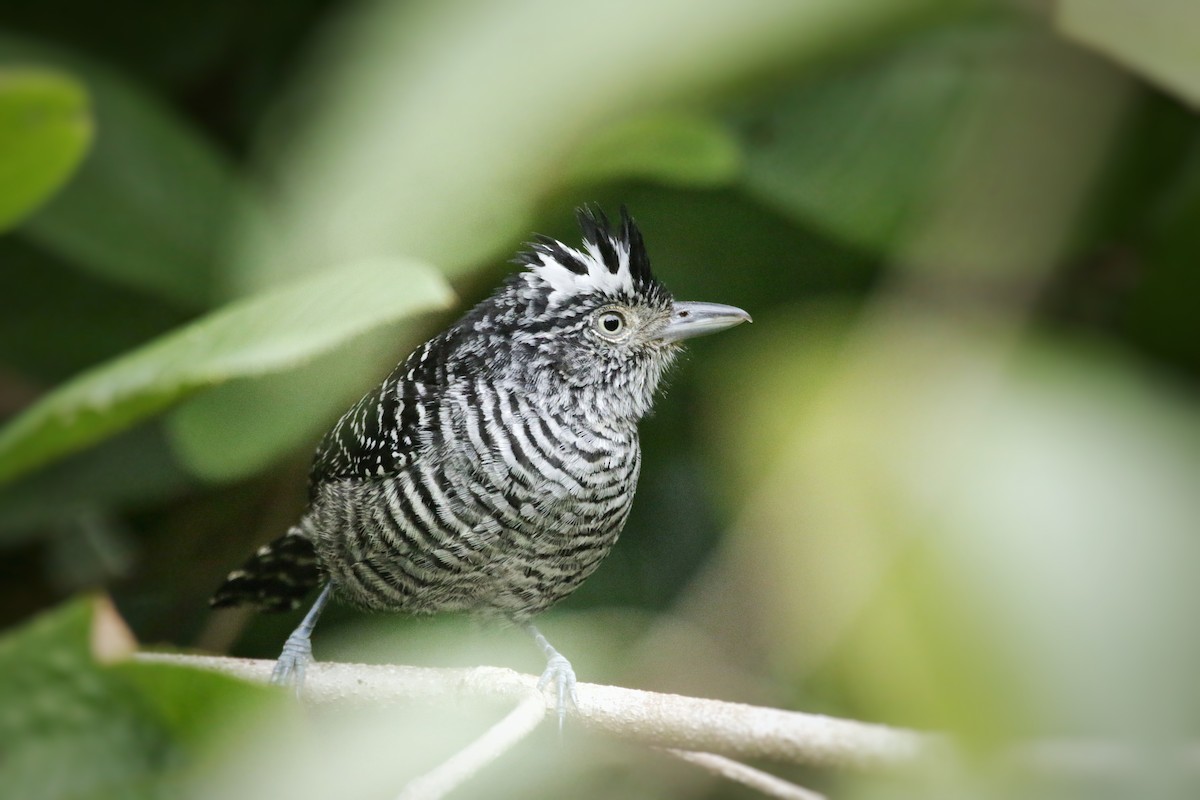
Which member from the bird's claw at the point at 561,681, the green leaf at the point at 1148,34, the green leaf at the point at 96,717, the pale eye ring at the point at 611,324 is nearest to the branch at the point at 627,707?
the bird's claw at the point at 561,681

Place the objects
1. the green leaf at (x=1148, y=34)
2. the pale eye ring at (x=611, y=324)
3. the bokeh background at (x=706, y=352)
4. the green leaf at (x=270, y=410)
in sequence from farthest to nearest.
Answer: the pale eye ring at (x=611, y=324), the green leaf at (x=270, y=410), the green leaf at (x=1148, y=34), the bokeh background at (x=706, y=352)

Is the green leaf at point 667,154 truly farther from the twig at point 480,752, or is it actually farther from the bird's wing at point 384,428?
the twig at point 480,752

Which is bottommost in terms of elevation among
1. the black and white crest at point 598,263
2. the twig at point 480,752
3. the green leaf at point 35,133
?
the twig at point 480,752

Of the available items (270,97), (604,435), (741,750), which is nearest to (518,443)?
(604,435)

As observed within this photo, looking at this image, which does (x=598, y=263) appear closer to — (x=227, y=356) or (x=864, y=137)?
(x=864, y=137)

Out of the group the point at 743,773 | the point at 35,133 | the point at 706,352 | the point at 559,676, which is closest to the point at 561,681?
the point at 559,676

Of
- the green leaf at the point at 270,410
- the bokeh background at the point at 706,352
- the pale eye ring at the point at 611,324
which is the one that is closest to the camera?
the bokeh background at the point at 706,352

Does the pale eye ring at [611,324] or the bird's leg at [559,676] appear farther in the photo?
the pale eye ring at [611,324]

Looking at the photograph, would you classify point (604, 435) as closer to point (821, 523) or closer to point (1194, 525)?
point (821, 523)
